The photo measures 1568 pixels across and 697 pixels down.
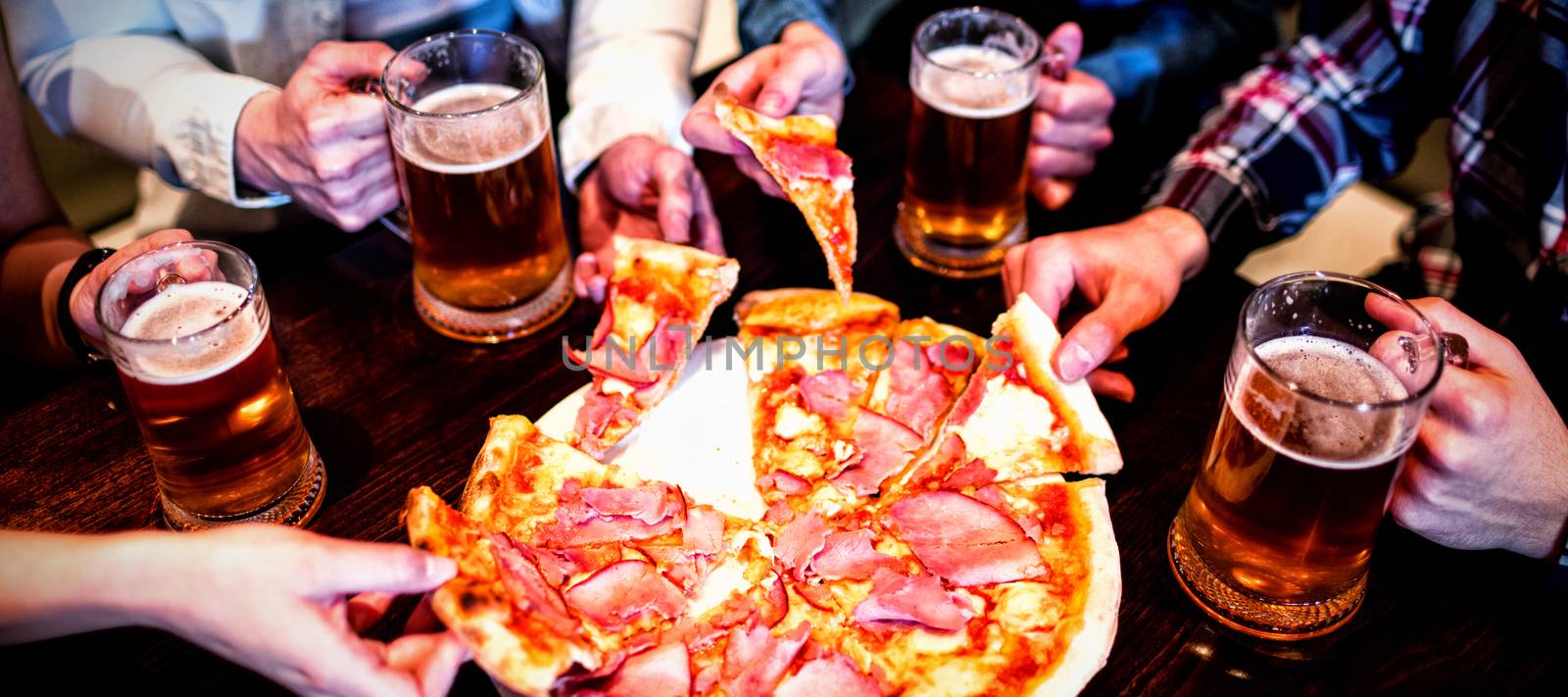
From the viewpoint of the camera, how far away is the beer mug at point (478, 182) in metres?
1.81

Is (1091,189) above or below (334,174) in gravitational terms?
below

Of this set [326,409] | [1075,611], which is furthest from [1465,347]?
[326,409]

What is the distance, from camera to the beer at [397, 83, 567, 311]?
5.96ft

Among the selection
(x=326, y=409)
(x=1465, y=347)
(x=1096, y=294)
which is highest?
(x=1465, y=347)

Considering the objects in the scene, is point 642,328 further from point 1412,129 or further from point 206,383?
point 1412,129

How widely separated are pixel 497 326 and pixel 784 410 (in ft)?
1.90

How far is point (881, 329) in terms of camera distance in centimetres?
199

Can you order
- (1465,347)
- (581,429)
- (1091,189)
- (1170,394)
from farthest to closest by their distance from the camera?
(1091,189), (1170,394), (581,429), (1465,347)

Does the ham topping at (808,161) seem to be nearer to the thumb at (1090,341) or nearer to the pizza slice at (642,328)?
the pizza slice at (642,328)

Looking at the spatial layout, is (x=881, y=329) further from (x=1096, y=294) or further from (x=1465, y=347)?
(x=1465, y=347)

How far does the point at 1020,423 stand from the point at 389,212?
1388 millimetres

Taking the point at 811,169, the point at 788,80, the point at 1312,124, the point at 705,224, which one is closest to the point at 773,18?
the point at 788,80

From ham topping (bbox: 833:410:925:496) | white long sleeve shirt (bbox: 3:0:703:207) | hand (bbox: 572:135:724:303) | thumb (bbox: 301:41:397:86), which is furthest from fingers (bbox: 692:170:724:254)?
thumb (bbox: 301:41:397:86)

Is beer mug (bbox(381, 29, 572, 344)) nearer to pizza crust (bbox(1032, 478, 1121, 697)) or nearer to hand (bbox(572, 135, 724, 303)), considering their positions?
hand (bbox(572, 135, 724, 303))
